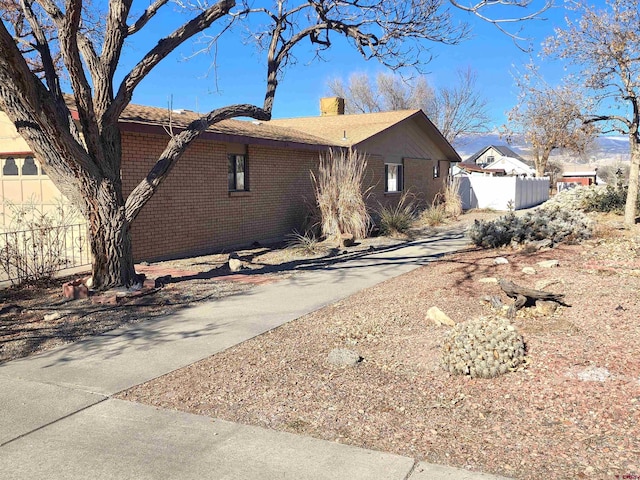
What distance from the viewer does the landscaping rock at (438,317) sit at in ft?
21.7

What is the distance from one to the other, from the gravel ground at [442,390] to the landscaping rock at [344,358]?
0.08m

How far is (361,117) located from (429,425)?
2173 cm

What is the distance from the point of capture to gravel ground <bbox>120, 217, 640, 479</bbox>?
374cm

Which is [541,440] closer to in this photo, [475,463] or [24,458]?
[475,463]

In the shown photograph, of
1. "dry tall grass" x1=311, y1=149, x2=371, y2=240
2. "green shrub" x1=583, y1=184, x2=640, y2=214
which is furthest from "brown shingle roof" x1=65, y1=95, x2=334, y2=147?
"green shrub" x1=583, y1=184, x2=640, y2=214

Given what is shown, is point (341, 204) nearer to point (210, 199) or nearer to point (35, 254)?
point (210, 199)

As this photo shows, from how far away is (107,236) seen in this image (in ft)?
28.3

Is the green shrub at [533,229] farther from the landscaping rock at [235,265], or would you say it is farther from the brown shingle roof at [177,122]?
the brown shingle roof at [177,122]

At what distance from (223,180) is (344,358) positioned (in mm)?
9389

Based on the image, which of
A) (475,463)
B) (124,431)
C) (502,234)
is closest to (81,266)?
(124,431)

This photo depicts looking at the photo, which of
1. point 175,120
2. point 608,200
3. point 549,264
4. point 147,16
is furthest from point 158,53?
point 608,200

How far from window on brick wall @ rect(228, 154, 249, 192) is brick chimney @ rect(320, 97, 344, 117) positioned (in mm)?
13971

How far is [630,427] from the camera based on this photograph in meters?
3.85

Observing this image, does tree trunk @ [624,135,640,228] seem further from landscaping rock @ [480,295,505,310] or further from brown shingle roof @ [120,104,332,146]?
landscaping rock @ [480,295,505,310]
